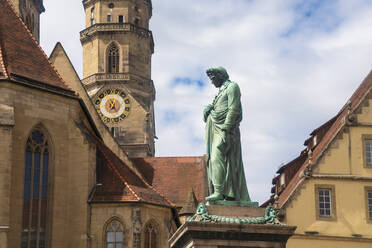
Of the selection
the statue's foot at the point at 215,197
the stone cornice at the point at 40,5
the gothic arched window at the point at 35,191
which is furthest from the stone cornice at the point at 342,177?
the stone cornice at the point at 40,5

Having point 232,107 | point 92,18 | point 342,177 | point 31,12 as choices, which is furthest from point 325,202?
point 92,18

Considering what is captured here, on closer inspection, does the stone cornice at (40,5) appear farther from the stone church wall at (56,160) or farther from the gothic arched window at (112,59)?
the stone church wall at (56,160)

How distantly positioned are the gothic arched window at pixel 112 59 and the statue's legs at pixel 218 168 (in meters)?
52.2

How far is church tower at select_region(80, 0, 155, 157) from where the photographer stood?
202ft

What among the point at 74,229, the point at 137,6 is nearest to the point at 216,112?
the point at 74,229

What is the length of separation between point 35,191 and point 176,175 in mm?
19300

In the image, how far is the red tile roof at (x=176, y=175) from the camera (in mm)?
49375

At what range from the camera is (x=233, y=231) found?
36.2 ft

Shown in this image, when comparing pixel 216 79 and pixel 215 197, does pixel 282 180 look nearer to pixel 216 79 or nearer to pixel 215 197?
pixel 216 79

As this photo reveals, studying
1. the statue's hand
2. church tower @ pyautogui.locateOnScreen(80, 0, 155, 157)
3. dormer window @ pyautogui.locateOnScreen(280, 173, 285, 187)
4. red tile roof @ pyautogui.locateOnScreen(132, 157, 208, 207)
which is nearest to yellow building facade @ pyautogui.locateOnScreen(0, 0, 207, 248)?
dormer window @ pyautogui.locateOnScreen(280, 173, 285, 187)

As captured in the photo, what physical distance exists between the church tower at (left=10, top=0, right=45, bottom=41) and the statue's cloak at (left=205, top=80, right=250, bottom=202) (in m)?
38.1

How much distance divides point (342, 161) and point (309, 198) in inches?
82.6

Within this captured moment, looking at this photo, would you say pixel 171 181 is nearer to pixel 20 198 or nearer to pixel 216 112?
pixel 20 198

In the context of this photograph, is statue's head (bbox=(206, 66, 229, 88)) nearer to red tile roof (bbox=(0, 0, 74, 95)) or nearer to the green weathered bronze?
the green weathered bronze
